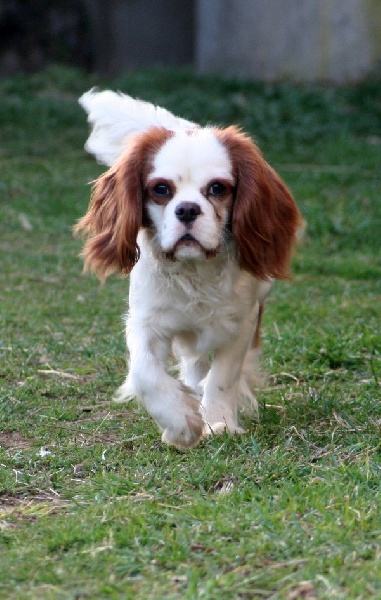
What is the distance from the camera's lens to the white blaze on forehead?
13.0ft

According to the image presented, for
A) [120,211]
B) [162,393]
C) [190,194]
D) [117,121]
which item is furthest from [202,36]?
[162,393]

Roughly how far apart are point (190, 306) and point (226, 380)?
34 centimetres

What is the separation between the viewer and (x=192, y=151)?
4012 millimetres

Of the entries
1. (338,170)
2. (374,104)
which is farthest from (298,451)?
(374,104)

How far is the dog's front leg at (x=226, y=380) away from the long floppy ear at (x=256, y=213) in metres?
0.24

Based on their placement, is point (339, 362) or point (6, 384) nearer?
point (6, 384)

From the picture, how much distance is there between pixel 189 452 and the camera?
12.8 feet

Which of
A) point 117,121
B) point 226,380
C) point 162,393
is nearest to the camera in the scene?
point 162,393

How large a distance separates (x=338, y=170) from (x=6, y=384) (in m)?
5.23

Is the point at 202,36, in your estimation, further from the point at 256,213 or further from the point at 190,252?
the point at 190,252

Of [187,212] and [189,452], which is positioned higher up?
[187,212]

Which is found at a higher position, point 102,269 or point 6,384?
point 102,269

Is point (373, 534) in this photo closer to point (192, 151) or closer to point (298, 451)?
point (298, 451)

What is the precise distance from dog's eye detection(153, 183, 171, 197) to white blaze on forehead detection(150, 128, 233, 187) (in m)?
0.03
